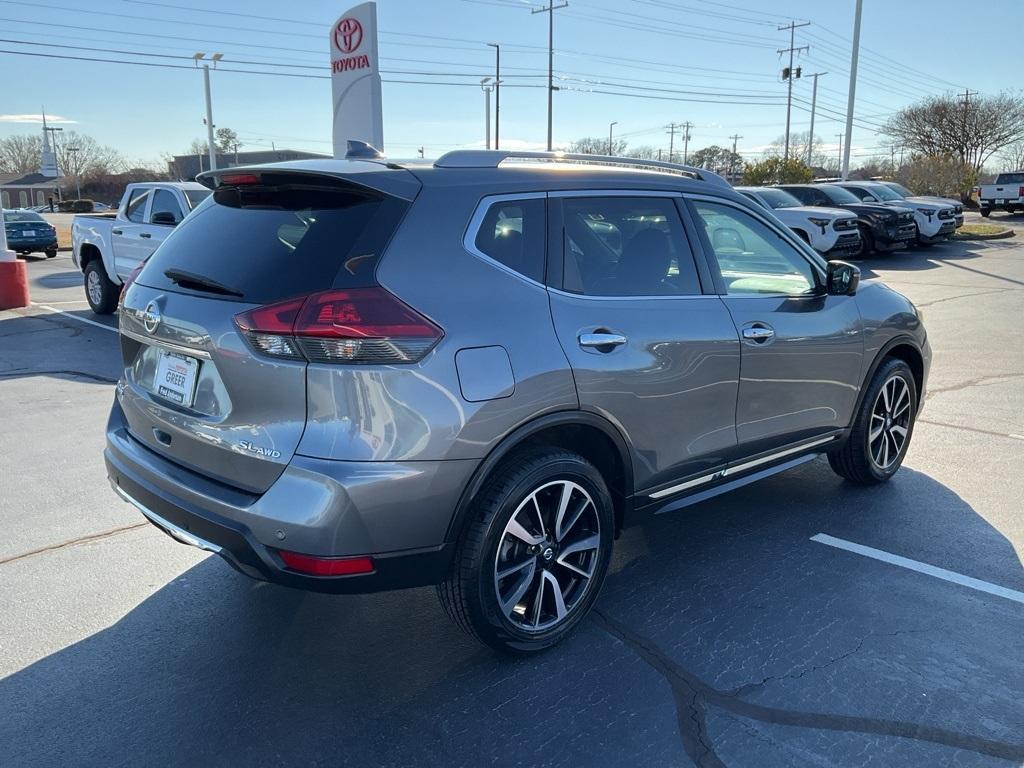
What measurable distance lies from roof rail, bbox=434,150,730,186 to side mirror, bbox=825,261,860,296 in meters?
0.81

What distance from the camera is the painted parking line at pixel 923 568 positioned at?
3762 millimetres

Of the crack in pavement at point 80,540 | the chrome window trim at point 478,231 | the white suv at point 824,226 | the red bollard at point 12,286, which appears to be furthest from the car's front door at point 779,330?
the white suv at point 824,226

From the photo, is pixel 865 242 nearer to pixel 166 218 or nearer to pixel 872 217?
pixel 872 217

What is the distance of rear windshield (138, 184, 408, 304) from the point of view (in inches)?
109

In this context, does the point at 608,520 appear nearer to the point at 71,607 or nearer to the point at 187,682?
the point at 187,682

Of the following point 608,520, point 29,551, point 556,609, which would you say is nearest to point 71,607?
point 29,551

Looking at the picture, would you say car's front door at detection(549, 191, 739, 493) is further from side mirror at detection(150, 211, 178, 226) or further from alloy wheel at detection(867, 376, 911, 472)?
side mirror at detection(150, 211, 178, 226)

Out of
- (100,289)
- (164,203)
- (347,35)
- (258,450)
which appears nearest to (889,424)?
(258,450)

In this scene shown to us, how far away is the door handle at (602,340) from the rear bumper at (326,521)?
0.71 m

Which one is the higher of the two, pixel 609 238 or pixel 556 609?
pixel 609 238

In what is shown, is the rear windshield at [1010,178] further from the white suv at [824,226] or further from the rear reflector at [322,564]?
the rear reflector at [322,564]

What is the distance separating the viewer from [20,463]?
5426 millimetres

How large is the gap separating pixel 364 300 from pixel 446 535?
85 centimetres

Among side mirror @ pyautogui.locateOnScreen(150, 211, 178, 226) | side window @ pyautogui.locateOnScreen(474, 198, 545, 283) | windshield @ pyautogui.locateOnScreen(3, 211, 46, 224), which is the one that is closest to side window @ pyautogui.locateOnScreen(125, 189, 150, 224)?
side mirror @ pyautogui.locateOnScreen(150, 211, 178, 226)
